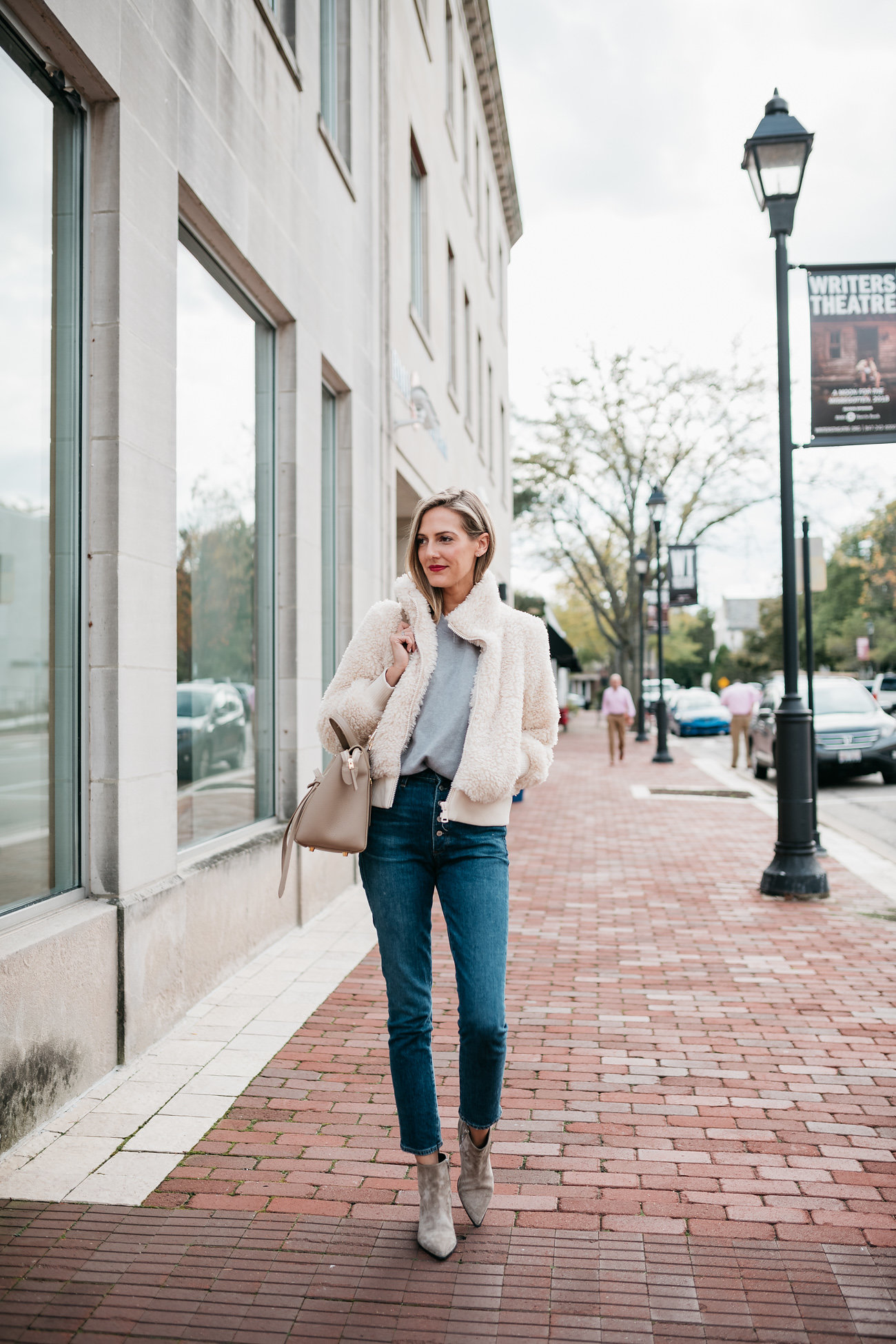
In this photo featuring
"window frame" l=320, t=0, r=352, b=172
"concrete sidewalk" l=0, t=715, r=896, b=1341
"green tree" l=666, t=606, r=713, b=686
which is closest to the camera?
"concrete sidewalk" l=0, t=715, r=896, b=1341

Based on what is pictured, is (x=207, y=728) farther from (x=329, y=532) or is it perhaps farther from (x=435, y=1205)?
(x=435, y=1205)

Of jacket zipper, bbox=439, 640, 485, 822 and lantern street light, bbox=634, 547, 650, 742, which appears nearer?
jacket zipper, bbox=439, 640, 485, 822

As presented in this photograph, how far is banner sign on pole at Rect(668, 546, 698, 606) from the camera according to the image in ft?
94.5

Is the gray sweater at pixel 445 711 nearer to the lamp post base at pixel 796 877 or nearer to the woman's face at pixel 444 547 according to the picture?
the woman's face at pixel 444 547

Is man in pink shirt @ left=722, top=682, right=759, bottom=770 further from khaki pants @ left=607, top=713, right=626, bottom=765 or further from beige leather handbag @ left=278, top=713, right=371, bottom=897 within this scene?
beige leather handbag @ left=278, top=713, right=371, bottom=897

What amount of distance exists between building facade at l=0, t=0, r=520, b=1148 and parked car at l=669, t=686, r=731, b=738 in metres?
27.5

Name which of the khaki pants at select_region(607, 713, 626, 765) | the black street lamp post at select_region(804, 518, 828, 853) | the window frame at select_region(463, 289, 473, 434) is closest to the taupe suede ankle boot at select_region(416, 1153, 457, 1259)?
the black street lamp post at select_region(804, 518, 828, 853)

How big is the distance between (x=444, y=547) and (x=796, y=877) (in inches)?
230

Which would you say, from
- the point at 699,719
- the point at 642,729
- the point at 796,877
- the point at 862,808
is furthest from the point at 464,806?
the point at 699,719

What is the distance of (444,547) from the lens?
10.0 ft

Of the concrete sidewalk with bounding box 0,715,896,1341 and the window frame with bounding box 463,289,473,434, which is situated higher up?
the window frame with bounding box 463,289,473,434

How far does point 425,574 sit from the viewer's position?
10.2 ft

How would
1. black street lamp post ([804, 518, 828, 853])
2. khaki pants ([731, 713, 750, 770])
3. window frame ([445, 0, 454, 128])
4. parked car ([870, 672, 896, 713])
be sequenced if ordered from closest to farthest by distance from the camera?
black street lamp post ([804, 518, 828, 853])
window frame ([445, 0, 454, 128])
khaki pants ([731, 713, 750, 770])
parked car ([870, 672, 896, 713])

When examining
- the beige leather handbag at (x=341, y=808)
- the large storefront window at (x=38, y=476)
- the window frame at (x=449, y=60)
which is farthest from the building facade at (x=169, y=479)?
the window frame at (x=449, y=60)
